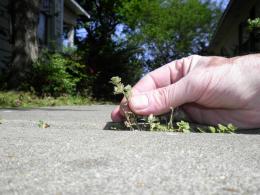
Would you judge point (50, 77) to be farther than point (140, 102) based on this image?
Yes

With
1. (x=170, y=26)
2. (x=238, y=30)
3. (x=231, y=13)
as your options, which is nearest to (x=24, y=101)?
(x=231, y=13)

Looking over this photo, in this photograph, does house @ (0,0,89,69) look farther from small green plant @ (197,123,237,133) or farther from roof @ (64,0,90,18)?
small green plant @ (197,123,237,133)

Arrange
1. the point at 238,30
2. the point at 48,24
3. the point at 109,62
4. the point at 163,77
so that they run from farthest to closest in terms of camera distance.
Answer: the point at 48,24
the point at 109,62
the point at 238,30
the point at 163,77

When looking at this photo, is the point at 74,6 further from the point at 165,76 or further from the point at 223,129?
the point at 223,129

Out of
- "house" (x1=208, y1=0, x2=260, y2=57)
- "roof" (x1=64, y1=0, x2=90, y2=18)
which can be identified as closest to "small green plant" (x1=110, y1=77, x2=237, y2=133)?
"house" (x1=208, y1=0, x2=260, y2=57)

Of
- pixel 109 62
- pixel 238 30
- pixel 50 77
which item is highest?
pixel 238 30

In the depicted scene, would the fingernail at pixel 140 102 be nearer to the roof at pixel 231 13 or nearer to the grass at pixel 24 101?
the grass at pixel 24 101
